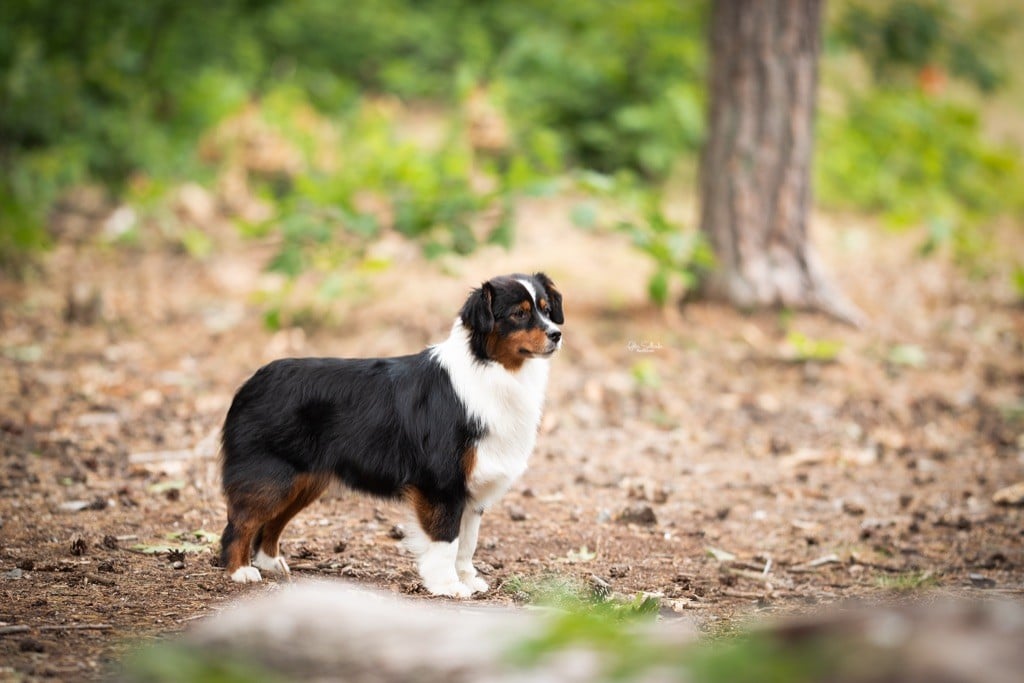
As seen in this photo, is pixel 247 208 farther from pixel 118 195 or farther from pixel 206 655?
pixel 206 655

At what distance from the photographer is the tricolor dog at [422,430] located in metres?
4.39

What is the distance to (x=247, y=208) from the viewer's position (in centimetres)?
1179

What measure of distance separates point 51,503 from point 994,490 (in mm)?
5138

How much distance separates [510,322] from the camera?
4.39 metres

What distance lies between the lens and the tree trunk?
28.1ft

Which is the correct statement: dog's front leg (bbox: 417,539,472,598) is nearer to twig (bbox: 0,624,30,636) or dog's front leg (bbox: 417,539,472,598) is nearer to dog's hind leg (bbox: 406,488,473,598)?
dog's hind leg (bbox: 406,488,473,598)

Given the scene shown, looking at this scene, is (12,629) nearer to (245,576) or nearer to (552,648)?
(245,576)

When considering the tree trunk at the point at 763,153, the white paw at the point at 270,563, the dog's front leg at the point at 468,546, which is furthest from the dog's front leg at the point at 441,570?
the tree trunk at the point at 763,153

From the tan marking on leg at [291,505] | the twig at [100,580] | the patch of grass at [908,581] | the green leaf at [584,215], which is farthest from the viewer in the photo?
the green leaf at [584,215]

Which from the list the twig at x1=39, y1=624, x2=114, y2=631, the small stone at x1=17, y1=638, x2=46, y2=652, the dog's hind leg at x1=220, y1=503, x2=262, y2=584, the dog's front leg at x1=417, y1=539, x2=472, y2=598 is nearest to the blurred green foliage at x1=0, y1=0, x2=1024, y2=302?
the dog's hind leg at x1=220, y1=503, x2=262, y2=584

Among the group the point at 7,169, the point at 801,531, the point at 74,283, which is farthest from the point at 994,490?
the point at 7,169

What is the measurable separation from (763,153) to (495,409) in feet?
16.4

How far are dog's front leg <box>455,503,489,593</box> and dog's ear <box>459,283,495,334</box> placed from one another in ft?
2.49

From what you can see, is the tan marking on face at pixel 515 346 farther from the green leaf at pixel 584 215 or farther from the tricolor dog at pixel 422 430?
the green leaf at pixel 584 215
